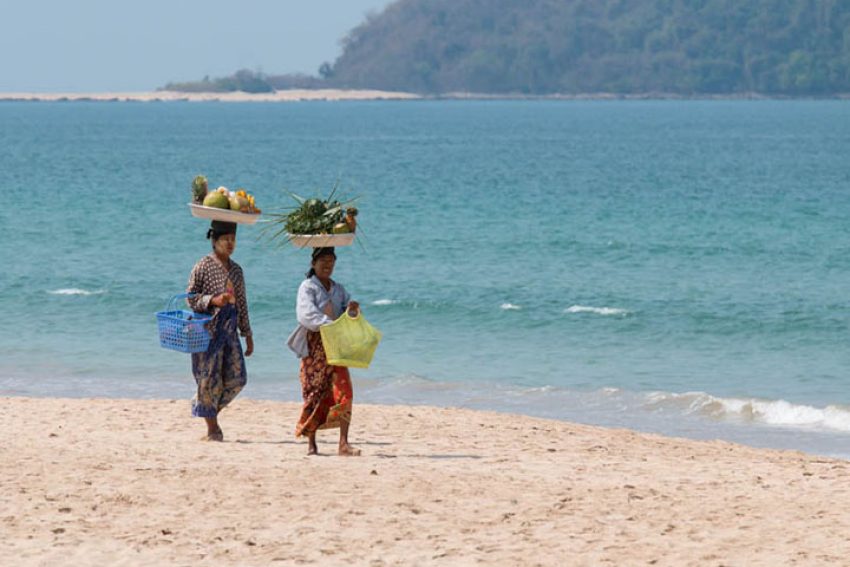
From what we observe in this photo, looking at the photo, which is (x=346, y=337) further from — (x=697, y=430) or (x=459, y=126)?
(x=459, y=126)

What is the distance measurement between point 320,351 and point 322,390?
0.30 m

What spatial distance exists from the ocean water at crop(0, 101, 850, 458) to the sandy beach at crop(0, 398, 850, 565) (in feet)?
8.25

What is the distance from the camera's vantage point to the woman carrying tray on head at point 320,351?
1016 centimetres

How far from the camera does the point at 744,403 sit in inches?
617

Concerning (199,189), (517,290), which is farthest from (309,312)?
(517,290)

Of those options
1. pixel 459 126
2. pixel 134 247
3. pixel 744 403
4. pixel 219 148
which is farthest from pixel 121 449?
pixel 459 126

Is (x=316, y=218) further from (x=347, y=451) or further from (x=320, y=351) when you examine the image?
(x=347, y=451)

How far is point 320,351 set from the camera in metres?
10.3

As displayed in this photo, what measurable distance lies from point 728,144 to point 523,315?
68791mm

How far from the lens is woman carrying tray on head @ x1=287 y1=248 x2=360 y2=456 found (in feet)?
33.3

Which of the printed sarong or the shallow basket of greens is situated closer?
the shallow basket of greens

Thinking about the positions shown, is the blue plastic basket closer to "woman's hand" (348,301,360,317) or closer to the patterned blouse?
the patterned blouse

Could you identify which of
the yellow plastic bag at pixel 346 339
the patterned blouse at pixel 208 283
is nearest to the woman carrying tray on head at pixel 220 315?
the patterned blouse at pixel 208 283

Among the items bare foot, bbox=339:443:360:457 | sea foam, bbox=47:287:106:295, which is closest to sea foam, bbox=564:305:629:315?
sea foam, bbox=47:287:106:295
